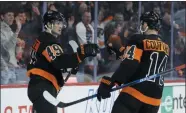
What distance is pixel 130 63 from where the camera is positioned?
4102mm

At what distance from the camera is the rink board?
562 centimetres

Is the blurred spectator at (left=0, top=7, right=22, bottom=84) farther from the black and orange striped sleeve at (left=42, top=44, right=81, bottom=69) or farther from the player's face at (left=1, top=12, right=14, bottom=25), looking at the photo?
the black and orange striped sleeve at (left=42, top=44, right=81, bottom=69)

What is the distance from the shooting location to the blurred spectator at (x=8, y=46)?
6.89 metres

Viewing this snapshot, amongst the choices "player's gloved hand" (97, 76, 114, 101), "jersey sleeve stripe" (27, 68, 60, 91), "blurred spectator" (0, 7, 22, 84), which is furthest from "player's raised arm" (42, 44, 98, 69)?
"blurred spectator" (0, 7, 22, 84)

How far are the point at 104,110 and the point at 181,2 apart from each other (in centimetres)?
337

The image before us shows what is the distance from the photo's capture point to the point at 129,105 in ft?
13.8

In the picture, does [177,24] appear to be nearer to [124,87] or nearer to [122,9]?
[122,9]

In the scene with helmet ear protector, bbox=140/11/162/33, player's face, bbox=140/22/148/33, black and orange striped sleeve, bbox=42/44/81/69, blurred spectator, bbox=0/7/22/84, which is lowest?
blurred spectator, bbox=0/7/22/84

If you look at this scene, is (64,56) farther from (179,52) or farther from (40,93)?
(179,52)

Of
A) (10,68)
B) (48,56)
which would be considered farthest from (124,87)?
(10,68)

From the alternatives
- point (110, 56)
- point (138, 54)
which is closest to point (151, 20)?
point (138, 54)

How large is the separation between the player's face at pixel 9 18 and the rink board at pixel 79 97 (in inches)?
56.1

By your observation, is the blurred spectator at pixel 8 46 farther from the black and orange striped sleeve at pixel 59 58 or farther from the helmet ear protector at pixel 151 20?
the helmet ear protector at pixel 151 20

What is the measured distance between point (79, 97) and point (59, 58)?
2.17 m
